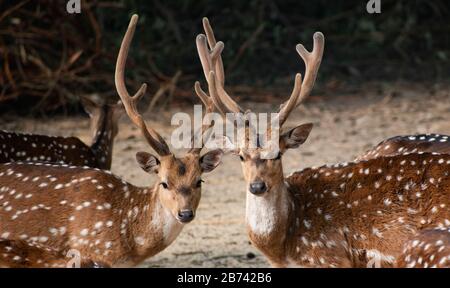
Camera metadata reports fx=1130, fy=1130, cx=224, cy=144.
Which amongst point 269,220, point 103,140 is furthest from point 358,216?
point 103,140

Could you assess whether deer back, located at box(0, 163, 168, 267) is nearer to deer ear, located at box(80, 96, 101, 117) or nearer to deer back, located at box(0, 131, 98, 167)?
deer back, located at box(0, 131, 98, 167)

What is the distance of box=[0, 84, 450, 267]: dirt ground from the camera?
7.04 metres

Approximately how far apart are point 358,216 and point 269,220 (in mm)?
476

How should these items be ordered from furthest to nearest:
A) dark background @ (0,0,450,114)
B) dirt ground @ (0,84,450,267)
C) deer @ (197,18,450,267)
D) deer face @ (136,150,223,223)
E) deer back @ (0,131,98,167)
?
dark background @ (0,0,450,114) → deer back @ (0,131,98,167) → dirt ground @ (0,84,450,267) → deer face @ (136,150,223,223) → deer @ (197,18,450,267)

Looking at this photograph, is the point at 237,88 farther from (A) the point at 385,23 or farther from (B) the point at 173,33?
(A) the point at 385,23

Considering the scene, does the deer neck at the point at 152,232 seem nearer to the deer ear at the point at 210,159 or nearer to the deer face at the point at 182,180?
the deer face at the point at 182,180

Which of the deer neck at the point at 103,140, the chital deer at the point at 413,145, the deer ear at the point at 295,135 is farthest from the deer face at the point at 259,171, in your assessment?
the deer neck at the point at 103,140

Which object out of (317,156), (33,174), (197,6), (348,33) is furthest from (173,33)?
(33,174)

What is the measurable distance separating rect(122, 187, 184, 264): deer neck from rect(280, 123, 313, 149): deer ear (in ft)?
2.41

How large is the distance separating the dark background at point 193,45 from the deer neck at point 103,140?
80.1 inches

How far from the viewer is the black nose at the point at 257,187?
225 inches

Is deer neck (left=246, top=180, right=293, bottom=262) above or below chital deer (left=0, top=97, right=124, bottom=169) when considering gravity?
below

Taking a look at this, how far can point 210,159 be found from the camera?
6.29 m

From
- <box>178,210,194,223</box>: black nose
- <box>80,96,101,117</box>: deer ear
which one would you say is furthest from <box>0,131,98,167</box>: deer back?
<box>178,210,194,223</box>: black nose
